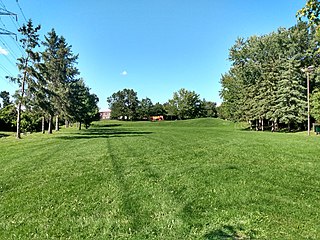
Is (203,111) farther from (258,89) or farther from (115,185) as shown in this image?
(115,185)

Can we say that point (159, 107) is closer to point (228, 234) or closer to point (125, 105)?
point (125, 105)

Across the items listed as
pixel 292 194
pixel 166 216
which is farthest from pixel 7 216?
pixel 292 194

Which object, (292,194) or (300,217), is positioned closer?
(300,217)

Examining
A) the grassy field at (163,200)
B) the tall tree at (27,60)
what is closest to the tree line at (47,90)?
the tall tree at (27,60)

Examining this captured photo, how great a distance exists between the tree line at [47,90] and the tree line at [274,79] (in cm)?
2470

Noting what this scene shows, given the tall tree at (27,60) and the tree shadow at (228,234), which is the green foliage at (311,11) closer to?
the tree shadow at (228,234)

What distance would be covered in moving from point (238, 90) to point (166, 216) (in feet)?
144

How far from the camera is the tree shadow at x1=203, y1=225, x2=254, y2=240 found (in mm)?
3704

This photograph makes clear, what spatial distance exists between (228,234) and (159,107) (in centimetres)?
9441

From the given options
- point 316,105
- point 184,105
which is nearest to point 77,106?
point 316,105

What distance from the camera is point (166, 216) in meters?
4.45

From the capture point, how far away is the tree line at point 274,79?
Result: 35.0 metres

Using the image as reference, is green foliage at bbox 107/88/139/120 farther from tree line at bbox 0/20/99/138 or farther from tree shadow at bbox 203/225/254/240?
tree shadow at bbox 203/225/254/240

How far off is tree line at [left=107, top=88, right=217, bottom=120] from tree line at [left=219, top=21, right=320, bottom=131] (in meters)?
40.3
